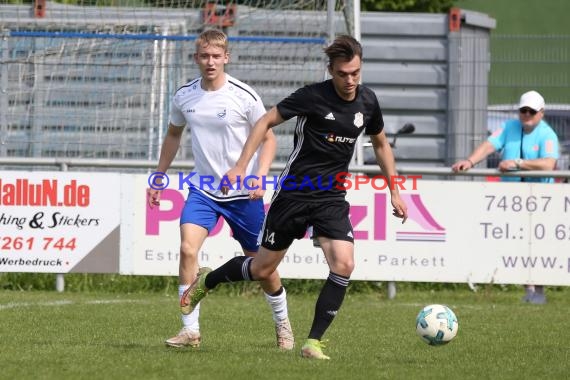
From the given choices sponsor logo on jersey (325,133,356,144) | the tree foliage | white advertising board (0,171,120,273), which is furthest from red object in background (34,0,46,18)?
sponsor logo on jersey (325,133,356,144)

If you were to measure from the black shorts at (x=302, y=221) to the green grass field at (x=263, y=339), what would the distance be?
75cm

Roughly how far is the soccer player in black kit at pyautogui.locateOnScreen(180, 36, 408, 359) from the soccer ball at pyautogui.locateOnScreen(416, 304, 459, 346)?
24.9 inches

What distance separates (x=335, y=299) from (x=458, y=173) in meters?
5.36

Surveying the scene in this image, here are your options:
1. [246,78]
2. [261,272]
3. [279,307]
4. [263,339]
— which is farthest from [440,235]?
[261,272]

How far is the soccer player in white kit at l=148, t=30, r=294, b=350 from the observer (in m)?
8.56

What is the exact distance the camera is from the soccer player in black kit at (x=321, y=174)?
25.7 ft

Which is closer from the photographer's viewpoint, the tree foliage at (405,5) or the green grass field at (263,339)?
the green grass field at (263,339)

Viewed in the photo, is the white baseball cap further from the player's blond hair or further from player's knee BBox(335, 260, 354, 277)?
player's knee BBox(335, 260, 354, 277)

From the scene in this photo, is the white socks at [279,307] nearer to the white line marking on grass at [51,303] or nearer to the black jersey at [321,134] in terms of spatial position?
the black jersey at [321,134]

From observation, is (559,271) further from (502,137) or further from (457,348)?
(457,348)

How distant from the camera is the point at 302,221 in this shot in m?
7.95

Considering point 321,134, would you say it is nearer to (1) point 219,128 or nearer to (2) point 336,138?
(2) point 336,138

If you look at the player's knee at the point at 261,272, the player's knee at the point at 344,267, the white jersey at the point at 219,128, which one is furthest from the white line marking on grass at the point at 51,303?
the player's knee at the point at 344,267

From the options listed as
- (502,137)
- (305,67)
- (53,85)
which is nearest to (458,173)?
(502,137)
